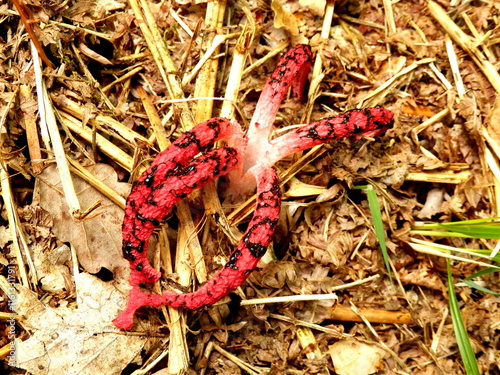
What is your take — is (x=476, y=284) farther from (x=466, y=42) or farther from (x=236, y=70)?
(x=236, y=70)

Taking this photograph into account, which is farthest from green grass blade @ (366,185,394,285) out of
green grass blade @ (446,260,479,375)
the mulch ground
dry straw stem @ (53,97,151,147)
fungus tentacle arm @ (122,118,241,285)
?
dry straw stem @ (53,97,151,147)

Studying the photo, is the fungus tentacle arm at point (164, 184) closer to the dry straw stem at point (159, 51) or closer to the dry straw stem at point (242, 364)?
the dry straw stem at point (159, 51)

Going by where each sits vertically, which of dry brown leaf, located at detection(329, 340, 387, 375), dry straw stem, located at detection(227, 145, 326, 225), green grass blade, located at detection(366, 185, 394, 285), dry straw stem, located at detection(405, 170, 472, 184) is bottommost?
dry brown leaf, located at detection(329, 340, 387, 375)

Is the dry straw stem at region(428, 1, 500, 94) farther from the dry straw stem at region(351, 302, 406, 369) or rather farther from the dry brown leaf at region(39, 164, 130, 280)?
Result: the dry brown leaf at region(39, 164, 130, 280)

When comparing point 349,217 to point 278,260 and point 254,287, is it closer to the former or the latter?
point 278,260

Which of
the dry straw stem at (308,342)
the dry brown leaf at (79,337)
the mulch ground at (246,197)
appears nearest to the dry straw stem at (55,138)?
the mulch ground at (246,197)

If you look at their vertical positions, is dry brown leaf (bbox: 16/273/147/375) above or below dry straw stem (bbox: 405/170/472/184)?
below

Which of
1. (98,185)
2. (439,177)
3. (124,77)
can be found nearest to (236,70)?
(124,77)
